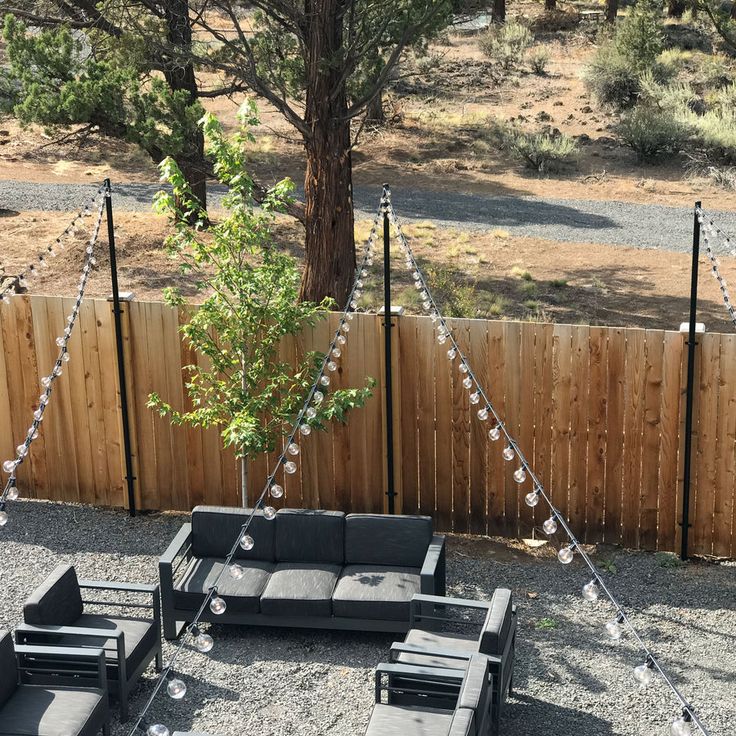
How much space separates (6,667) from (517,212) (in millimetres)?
15059

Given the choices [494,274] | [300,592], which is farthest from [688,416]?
[494,274]

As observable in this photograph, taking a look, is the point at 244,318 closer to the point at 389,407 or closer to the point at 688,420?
the point at 389,407

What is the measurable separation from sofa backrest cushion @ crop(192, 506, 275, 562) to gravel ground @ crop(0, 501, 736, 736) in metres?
0.56

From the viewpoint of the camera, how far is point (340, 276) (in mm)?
12648

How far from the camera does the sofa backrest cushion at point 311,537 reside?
8141 mm

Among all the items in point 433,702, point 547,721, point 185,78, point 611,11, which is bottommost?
point 547,721

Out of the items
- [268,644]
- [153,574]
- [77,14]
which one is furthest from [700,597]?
[77,14]

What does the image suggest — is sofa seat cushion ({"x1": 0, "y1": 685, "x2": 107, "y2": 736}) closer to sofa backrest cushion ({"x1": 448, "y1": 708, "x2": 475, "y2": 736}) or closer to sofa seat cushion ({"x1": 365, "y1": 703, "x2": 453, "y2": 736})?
sofa seat cushion ({"x1": 365, "y1": 703, "x2": 453, "y2": 736})

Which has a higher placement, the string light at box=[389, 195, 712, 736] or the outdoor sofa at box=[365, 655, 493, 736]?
the string light at box=[389, 195, 712, 736]

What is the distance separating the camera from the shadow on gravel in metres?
6.79

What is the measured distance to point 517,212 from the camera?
19984 mm

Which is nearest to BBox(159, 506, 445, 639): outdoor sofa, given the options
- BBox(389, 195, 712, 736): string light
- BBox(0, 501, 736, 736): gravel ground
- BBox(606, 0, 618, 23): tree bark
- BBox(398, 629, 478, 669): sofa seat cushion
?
BBox(0, 501, 736, 736): gravel ground

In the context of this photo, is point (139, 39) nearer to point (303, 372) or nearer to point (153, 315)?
point (153, 315)

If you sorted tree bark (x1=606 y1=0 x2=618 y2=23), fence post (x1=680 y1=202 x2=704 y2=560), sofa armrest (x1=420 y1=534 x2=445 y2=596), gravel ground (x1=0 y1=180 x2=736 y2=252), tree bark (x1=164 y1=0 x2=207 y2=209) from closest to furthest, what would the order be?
sofa armrest (x1=420 y1=534 x2=445 y2=596) → fence post (x1=680 y1=202 x2=704 y2=560) → tree bark (x1=164 y1=0 x2=207 y2=209) → gravel ground (x1=0 y1=180 x2=736 y2=252) → tree bark (x1=606 y1=0 x2=618 y2=23)
